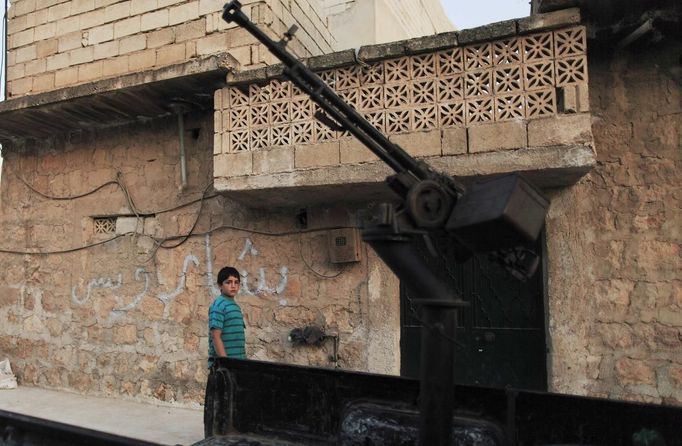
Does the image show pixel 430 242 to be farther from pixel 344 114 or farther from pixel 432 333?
pixel 344 114

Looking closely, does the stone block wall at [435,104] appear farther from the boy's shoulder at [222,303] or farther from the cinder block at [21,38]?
the cinder block at [21,38]

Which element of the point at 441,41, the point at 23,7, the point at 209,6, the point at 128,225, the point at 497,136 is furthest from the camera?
the point at 23,7

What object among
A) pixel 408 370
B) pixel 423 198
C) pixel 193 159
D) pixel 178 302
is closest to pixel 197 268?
pixel 178 302

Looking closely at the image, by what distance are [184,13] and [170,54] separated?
45 cm

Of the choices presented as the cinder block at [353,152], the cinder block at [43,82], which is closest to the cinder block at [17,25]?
the cinder block at [43,82]

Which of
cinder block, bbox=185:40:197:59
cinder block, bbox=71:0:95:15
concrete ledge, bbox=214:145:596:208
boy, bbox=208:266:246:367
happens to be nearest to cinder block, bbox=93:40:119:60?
cinder block, bbox=71:0:95:15

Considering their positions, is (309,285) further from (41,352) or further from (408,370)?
(41,352)

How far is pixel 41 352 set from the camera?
6164mm

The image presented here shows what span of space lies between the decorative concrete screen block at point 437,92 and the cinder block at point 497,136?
1 cm

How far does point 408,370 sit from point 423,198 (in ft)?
10.7

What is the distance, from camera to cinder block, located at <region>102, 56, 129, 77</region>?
18.3 ft

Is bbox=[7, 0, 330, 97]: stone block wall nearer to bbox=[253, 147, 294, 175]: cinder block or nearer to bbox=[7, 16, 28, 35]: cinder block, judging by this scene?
bbox=[7, 16, 28, 35]: cinder block

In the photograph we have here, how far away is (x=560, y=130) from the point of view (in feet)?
11.7

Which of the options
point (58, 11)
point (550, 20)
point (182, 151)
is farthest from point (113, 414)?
point (550, 20)
